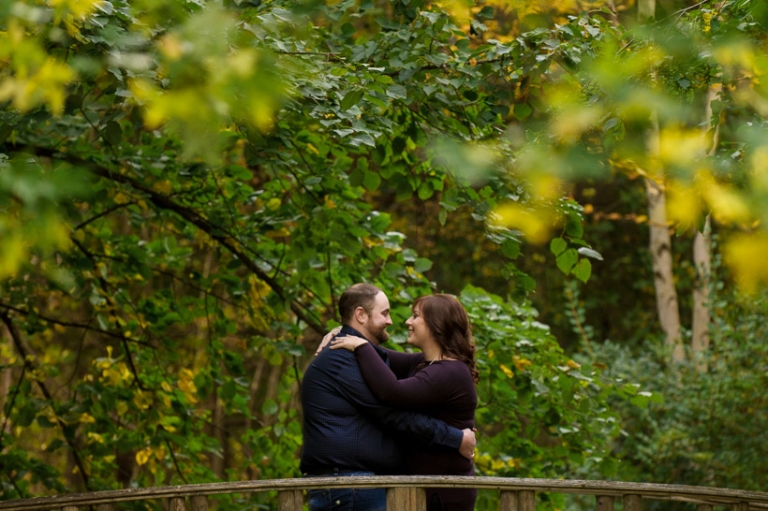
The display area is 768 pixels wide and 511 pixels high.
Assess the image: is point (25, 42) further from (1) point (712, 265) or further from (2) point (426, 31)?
(1) point (712, 265)

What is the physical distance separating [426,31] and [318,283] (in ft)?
5.48

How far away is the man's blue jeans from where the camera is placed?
10.4ft

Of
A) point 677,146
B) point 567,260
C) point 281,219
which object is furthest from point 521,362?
point 677,146

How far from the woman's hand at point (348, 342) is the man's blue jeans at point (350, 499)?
42cm

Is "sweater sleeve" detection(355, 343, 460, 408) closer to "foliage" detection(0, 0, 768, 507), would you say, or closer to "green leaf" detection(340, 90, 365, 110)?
"foliage" detection(0, 0, 768, 507)

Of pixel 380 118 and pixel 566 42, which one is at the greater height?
pixel 566 42

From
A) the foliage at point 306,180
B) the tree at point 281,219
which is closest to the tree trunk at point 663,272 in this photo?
the tree at point 281,219

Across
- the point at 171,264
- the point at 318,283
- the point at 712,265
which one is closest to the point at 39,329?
the point at 171,264

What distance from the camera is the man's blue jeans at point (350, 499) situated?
3182 mm

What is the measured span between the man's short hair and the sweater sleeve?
0.58ft

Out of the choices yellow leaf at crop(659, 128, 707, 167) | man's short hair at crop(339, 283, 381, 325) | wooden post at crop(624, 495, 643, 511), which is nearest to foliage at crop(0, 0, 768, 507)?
yellow leaf at crop(659, 128, 707, 167)

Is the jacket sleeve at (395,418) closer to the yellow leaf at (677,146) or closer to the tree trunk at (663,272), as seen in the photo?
the yellow leaf at (677,146)

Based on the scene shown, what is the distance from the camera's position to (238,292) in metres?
5.37

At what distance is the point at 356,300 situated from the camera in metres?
3.37
